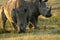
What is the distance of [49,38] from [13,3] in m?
5.20

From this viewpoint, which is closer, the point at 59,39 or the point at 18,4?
the point at 59,39

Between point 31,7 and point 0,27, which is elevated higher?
point 31,7

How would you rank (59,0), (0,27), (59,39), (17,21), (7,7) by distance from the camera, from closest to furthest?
(59,39) → (17,21) → (7,7) → (0,27) → (59,0)

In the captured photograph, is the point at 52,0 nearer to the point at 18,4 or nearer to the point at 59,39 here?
the point at 18,4

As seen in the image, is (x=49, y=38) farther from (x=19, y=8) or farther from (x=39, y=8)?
(x=39, y=8)

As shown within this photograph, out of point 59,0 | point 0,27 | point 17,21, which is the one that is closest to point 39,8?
point 0,27

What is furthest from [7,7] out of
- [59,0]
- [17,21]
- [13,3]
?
[59,0]

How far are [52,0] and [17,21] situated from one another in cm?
2476

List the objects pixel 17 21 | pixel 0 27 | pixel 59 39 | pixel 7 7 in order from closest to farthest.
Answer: pixel 59 39, pixel 17 21, pixel 7 7, pixel 0 27

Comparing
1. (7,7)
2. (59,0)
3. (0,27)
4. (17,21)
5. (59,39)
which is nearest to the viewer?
(59,39)

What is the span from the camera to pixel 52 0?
4134 centimetres

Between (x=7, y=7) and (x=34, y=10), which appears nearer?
(x=7, y=7)

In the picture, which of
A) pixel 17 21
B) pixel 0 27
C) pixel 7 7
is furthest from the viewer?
pixel 0 27

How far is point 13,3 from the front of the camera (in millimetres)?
17969
